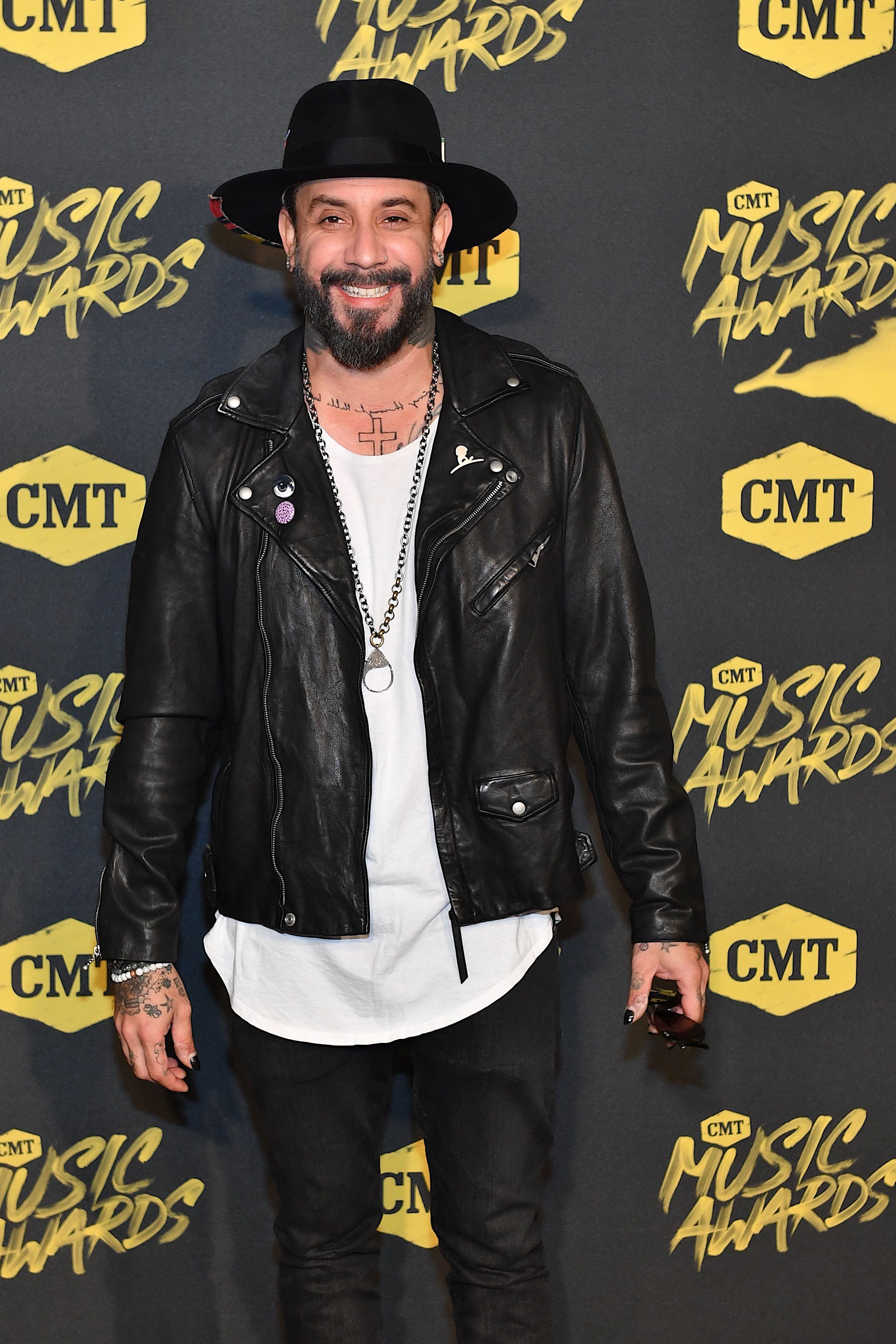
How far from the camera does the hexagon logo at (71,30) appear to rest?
218 centimetres

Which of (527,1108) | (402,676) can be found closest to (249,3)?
(402,676)

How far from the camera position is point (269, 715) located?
1839 mm

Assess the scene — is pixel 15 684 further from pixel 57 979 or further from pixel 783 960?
pixel 783 960

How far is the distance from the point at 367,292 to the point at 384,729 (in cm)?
63

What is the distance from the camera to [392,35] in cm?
220

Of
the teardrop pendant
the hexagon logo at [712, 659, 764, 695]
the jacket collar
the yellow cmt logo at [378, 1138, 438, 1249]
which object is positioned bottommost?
the yellow cmt logo at [378, 1138, 438, 1249]

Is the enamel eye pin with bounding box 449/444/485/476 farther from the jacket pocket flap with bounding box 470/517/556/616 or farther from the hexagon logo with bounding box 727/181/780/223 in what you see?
the hexagon logo with bounding box 727/181/780/223

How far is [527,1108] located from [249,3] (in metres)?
1.89

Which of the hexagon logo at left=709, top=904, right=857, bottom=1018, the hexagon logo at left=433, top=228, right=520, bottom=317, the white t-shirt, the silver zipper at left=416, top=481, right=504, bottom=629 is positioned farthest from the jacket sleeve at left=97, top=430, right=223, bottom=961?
the hexagon logo at left=709, top=904, right=857, bottom=1018

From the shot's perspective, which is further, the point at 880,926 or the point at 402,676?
the point at 880,926

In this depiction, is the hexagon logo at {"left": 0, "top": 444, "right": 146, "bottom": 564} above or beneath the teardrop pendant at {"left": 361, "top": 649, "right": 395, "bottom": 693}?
above

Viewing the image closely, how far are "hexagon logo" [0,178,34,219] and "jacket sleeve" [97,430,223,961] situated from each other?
0.66 m

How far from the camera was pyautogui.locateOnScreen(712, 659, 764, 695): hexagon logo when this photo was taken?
237cm

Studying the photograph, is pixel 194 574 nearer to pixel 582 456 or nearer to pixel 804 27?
pixel 582 456
